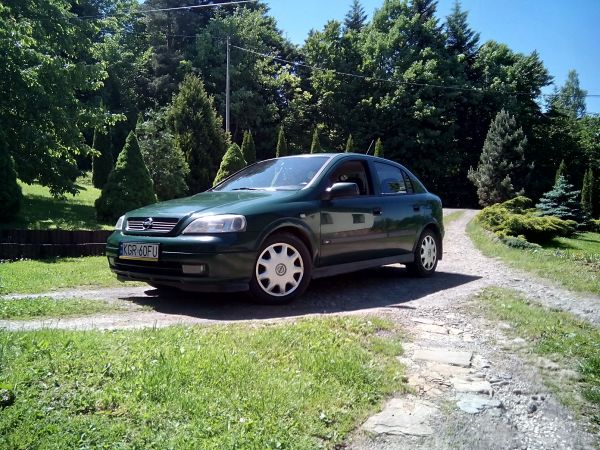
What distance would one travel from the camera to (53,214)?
14.8 meters

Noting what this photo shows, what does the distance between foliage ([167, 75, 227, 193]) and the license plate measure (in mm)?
17780

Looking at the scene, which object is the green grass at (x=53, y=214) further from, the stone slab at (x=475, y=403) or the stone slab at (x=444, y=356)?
the stone slab at (x=475, y=403)

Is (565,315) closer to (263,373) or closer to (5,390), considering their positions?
(263,373)

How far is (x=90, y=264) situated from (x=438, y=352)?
593 centimetres

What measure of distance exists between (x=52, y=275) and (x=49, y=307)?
2355 mm

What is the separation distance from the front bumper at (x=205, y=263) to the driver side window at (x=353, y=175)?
170 centimetres

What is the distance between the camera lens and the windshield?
5949 mm

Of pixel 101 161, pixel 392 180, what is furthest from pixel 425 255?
pixel 101 161

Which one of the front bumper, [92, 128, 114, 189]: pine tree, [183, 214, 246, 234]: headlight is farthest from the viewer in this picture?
[92, 128, 114, 189]: pine tree

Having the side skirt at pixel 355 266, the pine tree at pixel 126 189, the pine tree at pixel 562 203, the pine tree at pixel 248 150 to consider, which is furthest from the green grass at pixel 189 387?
the pine tree at pixel 248 150

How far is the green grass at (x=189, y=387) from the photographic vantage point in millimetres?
2387

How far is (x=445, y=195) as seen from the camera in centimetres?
4425

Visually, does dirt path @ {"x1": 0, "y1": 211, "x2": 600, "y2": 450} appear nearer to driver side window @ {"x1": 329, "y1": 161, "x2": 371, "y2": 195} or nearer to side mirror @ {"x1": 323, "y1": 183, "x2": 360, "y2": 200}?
side mirror @ {"x1": 323, "y1": 183, "x2": 360, "y2": 200}

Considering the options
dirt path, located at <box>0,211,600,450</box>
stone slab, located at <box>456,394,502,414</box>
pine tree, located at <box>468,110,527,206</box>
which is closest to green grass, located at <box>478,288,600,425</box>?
dirt path, located at <box>0,211,600,450</box>
